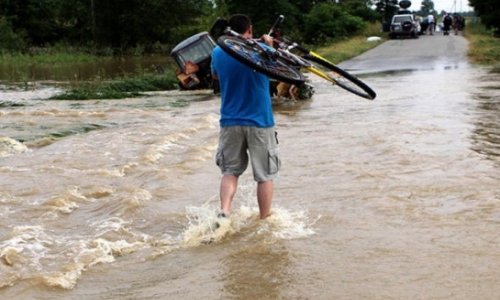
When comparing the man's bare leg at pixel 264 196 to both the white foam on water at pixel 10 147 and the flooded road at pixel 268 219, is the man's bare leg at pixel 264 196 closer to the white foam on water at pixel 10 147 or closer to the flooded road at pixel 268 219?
the flooded road at pixel 268 219

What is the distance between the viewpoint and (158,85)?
2417cm

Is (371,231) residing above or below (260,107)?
below

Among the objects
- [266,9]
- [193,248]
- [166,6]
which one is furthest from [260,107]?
[166,6]

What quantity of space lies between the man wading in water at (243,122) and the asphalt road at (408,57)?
20.8 meters

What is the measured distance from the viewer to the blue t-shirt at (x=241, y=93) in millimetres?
5484

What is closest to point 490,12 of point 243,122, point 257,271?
point 243,122

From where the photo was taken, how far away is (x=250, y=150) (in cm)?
565

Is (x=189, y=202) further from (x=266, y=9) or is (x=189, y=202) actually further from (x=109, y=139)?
(x=266, y=9)

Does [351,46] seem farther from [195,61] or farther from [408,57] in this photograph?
[195,61]

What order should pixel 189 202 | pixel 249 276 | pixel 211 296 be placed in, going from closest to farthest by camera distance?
pixel 211 296
pixel 249 276
pixel 189 202

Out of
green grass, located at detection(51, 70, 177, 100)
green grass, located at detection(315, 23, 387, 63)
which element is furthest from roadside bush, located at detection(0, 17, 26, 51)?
green grass, located at detection(51, 70, 177, 100)

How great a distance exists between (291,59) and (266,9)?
5130 centimetres

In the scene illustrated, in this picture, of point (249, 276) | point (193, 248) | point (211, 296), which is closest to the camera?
point (211, 296)

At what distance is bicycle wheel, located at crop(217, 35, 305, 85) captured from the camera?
17.5 ft
